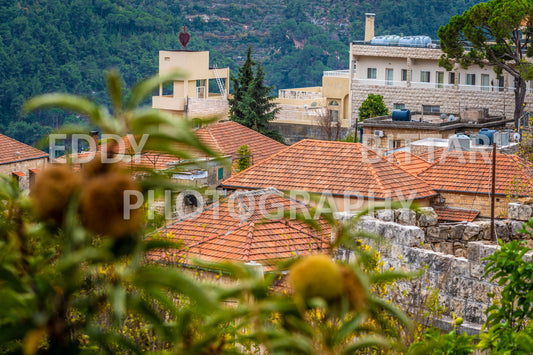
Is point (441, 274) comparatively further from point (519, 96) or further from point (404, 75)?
point (404, 75)

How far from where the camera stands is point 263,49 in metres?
106

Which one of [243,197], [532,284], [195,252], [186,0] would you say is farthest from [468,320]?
[186,0]

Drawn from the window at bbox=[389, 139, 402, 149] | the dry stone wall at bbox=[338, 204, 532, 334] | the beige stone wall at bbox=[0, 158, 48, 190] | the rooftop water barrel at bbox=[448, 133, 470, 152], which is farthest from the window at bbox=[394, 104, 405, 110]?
the dry stone wall at bbox=[338, 204, 532, 334]

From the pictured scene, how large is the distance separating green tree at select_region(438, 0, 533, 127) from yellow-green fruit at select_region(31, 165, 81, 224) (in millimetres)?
39724

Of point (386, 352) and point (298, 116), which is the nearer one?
point (386, 352)

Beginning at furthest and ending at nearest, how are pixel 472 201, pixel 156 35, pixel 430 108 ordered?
pixel 156 35, pixel 430 108, pixel 472 201

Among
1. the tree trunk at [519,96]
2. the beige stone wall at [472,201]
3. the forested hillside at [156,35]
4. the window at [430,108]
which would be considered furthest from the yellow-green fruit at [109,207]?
the forested hillside at [156,35]

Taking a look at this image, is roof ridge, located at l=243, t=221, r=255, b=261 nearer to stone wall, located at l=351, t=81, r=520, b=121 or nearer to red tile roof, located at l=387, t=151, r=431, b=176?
red tile roof, located at l=387, t=151, r=431, b=176

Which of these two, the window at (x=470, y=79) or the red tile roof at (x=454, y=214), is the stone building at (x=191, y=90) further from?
the red tile roof at (x=454, y=214)

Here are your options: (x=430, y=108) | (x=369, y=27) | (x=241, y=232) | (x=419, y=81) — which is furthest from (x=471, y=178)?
(x=369, y=27)

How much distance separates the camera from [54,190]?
2596 millimetres

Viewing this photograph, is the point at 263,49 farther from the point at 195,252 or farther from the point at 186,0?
the point at 195,252

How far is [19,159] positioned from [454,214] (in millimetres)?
19014

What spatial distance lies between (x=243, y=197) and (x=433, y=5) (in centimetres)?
9073
